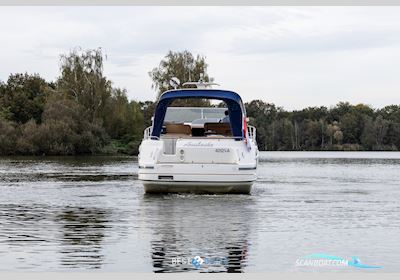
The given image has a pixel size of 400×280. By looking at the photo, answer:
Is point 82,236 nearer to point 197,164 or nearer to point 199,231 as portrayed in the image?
point 199,231

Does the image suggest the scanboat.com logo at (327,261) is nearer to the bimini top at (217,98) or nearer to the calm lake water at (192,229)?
the calm lake water at (192,229)

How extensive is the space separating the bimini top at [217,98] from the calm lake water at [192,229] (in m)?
1.98

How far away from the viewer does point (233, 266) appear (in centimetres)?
1045

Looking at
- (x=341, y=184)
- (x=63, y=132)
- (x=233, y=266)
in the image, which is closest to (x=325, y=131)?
(x=63, y=132)

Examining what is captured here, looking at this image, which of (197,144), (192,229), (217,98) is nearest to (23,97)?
(217,98)

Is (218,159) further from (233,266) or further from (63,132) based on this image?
(63,132)

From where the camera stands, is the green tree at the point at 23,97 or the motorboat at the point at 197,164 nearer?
the motorboat at the point at 197,164

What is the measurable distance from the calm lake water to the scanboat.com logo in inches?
5.8

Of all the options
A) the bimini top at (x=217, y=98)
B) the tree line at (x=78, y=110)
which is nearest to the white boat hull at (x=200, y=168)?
the bimini top at (x=217, y=98)

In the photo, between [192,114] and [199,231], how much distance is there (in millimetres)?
14301

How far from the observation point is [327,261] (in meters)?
Result: 10.9

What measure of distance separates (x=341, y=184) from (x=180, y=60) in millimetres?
52308

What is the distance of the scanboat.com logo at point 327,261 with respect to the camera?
10.6 m

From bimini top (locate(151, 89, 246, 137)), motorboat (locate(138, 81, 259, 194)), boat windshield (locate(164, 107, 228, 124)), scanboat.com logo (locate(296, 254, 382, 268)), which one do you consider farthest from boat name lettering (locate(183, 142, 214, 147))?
scanboat.com logo (locate(296, 254, 382, 268))
